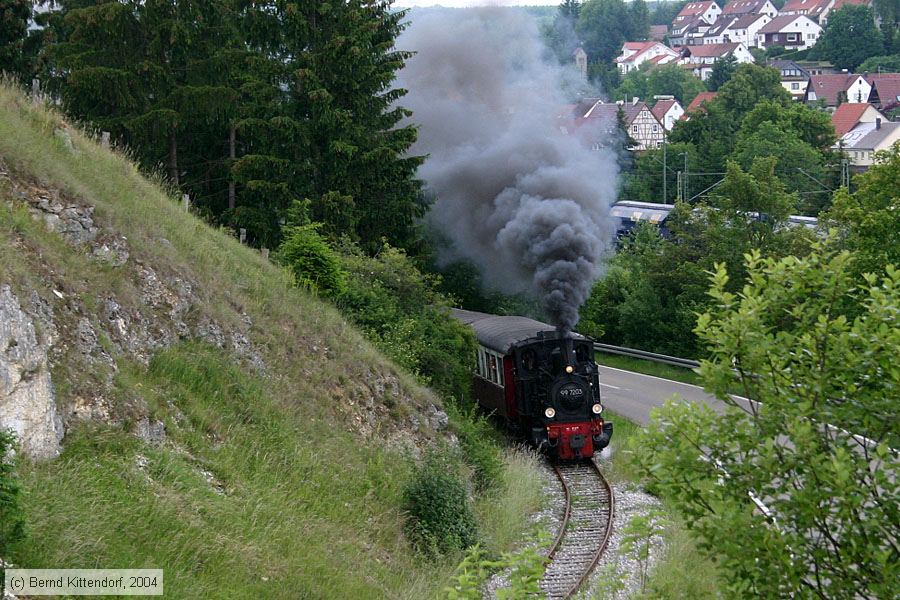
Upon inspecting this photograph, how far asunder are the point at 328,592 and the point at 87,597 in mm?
2859

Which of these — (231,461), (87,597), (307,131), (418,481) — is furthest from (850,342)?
(307,131)

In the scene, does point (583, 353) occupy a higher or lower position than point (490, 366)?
higher

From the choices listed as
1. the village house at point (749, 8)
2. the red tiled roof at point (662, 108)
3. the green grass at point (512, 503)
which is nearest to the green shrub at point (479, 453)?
the green grass at point (512, 503)

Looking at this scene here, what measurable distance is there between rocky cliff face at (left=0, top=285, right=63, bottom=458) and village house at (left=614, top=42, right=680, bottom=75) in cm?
13640

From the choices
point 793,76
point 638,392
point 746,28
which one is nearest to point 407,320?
point 638,392

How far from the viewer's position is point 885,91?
100 meters

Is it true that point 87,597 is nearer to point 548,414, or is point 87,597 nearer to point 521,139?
point 548,414

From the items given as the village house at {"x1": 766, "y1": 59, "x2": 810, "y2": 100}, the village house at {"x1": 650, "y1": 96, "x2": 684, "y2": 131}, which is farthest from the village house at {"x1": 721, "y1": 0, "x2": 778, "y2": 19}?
the village house at {"x1": 650, "y1": 96, "x2": 684, "y2": 131}

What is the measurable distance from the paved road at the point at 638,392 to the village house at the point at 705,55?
11392cm

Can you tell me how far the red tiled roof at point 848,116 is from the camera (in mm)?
88875

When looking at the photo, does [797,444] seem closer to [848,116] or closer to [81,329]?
[81,329]

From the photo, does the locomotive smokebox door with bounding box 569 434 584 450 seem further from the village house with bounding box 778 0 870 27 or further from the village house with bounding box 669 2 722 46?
the village house with bounding box 669 2 722 46

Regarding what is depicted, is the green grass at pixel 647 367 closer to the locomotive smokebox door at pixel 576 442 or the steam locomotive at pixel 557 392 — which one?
the steam locomotive at pixel 557 392

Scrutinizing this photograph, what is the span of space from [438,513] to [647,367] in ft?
69.0
